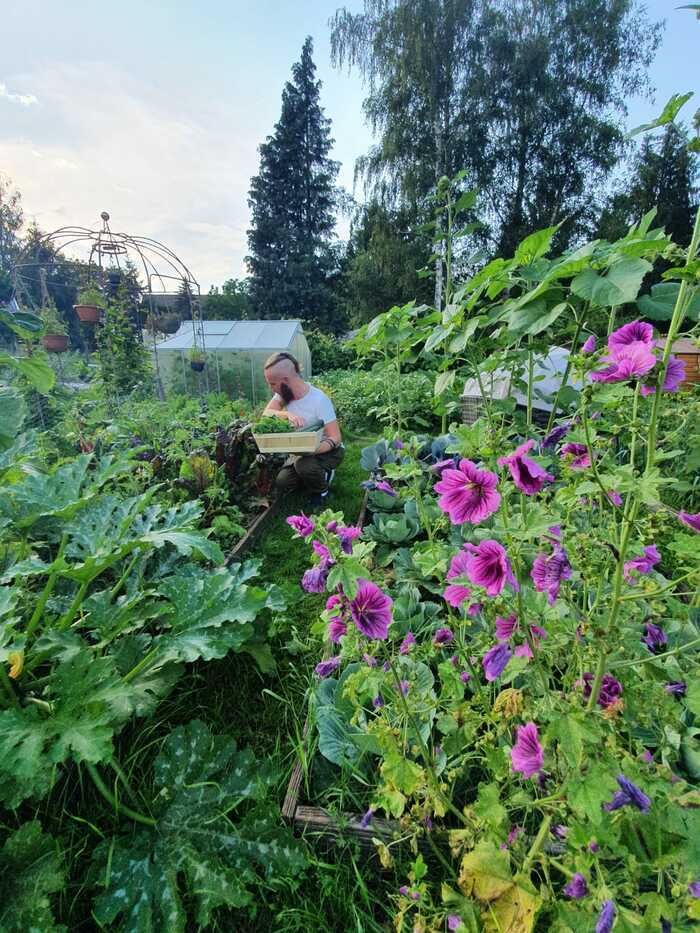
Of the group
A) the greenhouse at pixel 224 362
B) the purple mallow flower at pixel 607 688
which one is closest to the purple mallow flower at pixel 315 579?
the purple mallow flower at pixel 607 688

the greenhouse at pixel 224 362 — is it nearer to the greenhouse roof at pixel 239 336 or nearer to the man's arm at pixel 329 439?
the greenhouse roof at pixel 239 336

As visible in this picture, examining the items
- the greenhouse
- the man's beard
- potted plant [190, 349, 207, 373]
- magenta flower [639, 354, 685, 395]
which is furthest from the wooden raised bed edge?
the greenhouse

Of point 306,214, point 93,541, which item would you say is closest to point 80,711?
point 93,541

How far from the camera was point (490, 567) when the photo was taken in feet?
2.67

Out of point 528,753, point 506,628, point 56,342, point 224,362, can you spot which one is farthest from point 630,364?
point 224,362

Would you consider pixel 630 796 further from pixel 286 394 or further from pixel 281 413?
pixel 286 394

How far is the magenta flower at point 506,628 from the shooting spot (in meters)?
0.86

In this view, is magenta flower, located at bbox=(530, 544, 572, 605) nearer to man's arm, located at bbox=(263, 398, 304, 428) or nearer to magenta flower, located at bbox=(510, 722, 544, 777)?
magenta flower, located at bbox=(510, 722, 544, 777)

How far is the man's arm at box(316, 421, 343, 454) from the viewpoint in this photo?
353 cm

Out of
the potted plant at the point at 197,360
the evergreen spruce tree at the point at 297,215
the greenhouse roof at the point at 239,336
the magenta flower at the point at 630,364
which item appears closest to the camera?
the magenta flower at the point at 630,364

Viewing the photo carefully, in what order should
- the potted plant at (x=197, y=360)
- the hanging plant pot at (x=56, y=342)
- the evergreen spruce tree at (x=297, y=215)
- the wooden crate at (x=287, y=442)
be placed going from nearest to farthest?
the wooden crate at (x=287, y=442)
the hanging plant pot at (x=56, y=342)
the potted plant at (x=197, y=360)
the evergreen spruce tree at (x=297, y=215)

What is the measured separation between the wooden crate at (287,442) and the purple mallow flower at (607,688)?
241 centimetres

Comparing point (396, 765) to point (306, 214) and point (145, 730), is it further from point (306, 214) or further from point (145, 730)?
point (306, 214)

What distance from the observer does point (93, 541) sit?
1.66 meters
